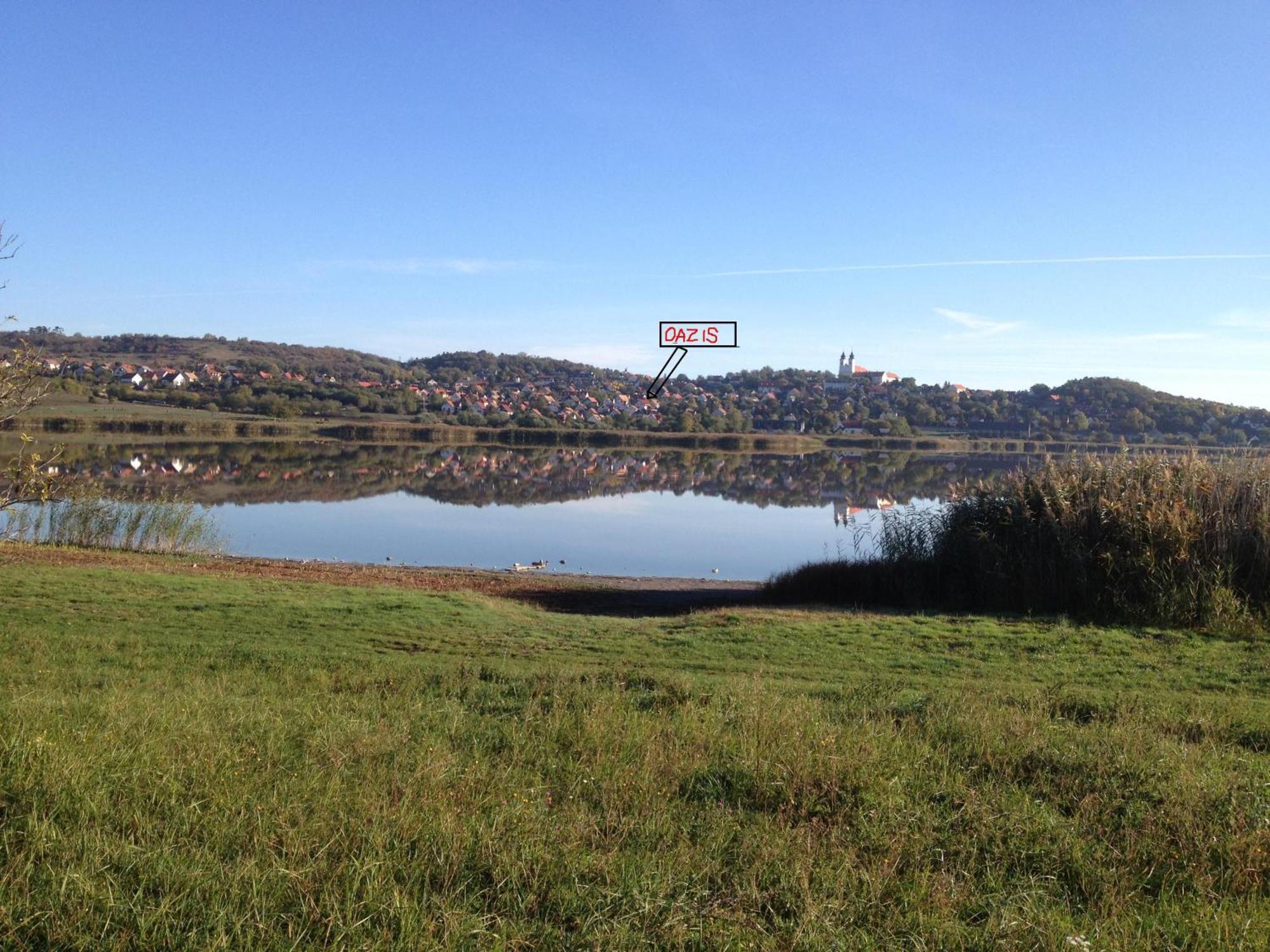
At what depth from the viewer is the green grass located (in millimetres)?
3551

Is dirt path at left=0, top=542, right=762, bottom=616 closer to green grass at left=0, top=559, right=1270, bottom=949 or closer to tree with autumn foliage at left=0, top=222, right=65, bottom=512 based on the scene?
tree with autumn foliage at left=0, top=222, right=65, bottom=512

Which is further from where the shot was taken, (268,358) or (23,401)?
(268,358)

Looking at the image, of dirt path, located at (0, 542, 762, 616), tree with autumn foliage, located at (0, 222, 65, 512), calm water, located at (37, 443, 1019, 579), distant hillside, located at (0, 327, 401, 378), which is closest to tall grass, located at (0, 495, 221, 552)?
dirt path, located at (0, 542, 762, 616)

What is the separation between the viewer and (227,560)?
72.6 feet

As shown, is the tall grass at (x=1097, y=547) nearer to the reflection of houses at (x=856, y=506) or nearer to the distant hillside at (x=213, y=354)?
the reflection of houses at (x=856, y=506)

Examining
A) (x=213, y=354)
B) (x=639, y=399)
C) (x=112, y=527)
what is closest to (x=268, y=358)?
(x=213, y=354)

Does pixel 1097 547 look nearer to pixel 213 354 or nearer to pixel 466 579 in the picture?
pixel 466 579

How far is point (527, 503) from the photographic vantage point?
40406 mm

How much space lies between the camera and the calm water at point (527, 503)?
93.6 feet

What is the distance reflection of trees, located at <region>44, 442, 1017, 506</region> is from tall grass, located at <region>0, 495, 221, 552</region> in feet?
25.5

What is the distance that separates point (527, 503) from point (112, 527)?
739 inches

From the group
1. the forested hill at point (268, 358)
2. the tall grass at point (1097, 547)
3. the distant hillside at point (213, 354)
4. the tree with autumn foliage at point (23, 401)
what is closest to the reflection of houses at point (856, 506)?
the tall grass at point (1097, 547)

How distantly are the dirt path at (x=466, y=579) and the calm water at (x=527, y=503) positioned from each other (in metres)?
3.18

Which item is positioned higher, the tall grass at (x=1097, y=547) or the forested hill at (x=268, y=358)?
the forested hill at (x=268, y=358)
